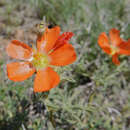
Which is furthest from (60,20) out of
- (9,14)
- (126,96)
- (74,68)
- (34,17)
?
(126,96)

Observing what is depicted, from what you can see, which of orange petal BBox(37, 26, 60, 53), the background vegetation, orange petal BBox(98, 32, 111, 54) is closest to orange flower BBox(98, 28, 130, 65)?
orange petal BBox(98, 32, 111, 54)

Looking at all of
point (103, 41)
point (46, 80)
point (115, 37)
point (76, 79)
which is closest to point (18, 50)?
point (46, 80)

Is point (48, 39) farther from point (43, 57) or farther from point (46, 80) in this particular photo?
point (46, 80)

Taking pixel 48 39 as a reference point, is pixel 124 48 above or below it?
below

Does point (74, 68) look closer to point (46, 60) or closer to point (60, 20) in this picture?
point (46, 60)

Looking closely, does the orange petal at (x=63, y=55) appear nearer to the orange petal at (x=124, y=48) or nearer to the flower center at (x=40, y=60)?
the flower center at (x=40, y=60)

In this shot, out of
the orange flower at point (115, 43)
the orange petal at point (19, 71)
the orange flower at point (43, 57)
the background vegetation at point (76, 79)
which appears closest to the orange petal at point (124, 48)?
the orange flower at point (115, 43)
